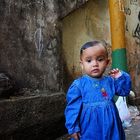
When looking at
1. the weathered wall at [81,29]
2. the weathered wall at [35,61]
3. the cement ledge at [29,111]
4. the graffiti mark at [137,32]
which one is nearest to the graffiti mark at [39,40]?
the weathered wall at [35,61]

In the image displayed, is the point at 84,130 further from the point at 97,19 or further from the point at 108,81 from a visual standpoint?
the point at 97,19

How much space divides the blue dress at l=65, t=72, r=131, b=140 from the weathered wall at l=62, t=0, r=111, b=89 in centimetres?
296

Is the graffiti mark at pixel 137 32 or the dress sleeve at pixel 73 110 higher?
the graffiti mark at pixel 137 32

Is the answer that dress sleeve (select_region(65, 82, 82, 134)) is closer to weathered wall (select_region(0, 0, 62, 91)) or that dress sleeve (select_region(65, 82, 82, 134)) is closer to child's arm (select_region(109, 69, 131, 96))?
child's arm (select_region(109, 69, 131, 96))

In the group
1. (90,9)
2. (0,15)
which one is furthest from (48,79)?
(90,9)

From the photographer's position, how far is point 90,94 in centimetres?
307

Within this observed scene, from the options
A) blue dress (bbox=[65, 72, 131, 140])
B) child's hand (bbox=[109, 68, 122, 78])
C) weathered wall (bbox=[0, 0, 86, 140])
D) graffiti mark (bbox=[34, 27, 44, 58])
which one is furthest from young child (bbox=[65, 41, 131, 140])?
graffiti mark (bbox=[34, 27, 44, 58])

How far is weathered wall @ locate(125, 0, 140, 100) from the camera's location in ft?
22.6

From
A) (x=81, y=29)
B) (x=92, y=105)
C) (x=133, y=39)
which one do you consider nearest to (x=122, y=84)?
(x=92, y=105)

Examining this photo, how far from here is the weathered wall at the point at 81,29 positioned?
6.16m

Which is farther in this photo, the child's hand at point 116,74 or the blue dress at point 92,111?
the child's hand at point 116,74

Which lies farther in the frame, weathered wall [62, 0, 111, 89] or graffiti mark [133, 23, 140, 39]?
graffiti mark [133, 23, 140, 39]

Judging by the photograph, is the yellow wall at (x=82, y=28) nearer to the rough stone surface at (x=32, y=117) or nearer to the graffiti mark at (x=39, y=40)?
the graffiti mark at (x=39, y=40)

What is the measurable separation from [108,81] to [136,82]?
3994 millimetres
